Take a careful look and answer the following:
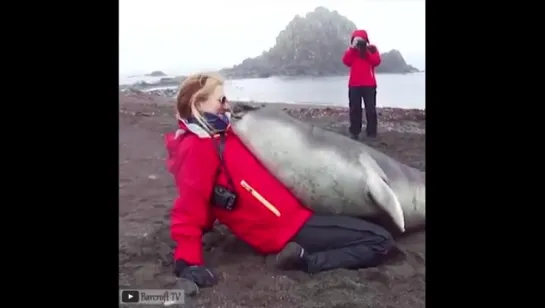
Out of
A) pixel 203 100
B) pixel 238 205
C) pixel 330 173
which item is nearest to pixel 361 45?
pixel 330 173

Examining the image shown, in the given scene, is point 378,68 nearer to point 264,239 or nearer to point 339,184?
point 339,184

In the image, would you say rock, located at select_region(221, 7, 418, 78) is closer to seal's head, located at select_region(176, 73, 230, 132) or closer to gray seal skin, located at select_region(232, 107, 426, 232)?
seal's head, located at select_region(176, 73, 230, 132)

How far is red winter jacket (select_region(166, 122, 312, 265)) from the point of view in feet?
7.38

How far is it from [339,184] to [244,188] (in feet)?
0.99

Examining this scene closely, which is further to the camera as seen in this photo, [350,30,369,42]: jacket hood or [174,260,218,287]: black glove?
[350,30,369,42]: jacket hood

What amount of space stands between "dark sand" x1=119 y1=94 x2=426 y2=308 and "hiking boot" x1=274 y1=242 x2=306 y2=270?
2 cm

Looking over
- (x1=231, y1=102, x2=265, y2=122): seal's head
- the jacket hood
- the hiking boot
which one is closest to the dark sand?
the hiking boot

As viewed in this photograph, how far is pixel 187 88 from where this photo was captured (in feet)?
7.55

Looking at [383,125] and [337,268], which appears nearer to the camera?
[337,268]

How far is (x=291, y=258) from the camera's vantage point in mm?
2236

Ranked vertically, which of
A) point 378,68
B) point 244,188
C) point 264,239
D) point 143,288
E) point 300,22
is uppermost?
point 300,22

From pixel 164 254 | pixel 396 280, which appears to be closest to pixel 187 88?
pixel 164 254

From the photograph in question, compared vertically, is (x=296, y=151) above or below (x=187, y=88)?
below

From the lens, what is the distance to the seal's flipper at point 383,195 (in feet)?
7.57
